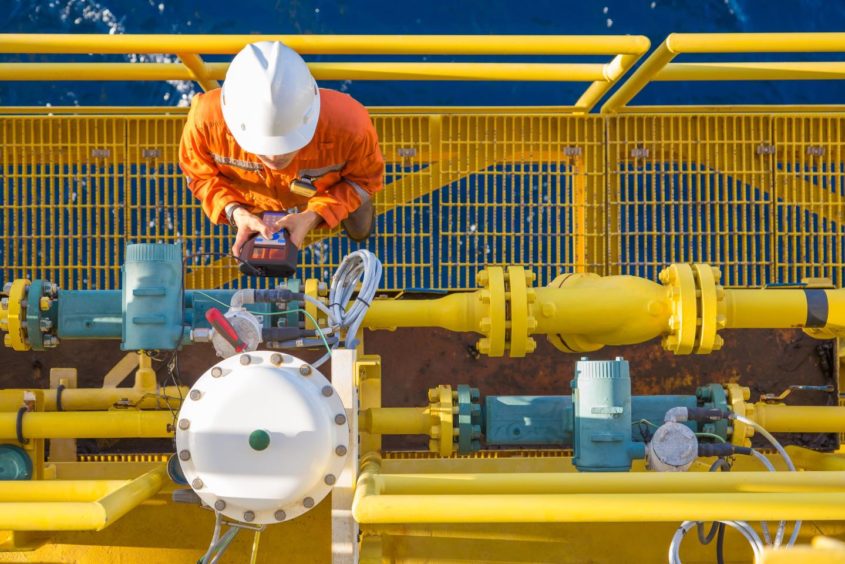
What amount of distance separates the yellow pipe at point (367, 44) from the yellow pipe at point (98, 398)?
119cm

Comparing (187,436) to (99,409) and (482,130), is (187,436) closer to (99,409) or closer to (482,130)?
(99,409)

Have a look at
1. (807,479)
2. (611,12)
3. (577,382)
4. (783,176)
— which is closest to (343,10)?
(611,12)

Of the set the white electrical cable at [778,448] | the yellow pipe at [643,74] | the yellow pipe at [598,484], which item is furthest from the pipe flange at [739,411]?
the yellow pipe at [643,74]

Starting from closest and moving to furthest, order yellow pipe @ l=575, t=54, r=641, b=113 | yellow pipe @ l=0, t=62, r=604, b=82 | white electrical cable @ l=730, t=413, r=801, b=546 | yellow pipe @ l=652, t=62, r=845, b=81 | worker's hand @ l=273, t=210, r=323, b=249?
white electrical cable @ l=730, t=413, r=801, b=546, worker's hand @ l=273, t=210, r=323, b=249, yellow pipe @ l=575, t=54, r=641, b=113, yellow pipe @ l=0, t=62, r=604, b=82, yellow pipe @ l=652, t=62, r=845, b=81

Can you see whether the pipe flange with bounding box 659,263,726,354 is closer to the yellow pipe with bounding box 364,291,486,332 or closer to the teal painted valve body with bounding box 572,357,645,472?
the teal painted valve body with bounding box 572,357,645,472

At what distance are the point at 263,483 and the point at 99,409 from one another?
4.26 feet

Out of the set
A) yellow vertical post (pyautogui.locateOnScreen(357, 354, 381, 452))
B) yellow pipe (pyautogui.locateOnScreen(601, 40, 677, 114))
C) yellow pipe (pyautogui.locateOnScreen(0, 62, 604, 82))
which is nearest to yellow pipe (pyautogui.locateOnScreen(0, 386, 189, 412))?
yellow vertical post (pyautogui.locateOnScreen(357, 354, 381, 452))

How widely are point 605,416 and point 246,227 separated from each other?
1.38m

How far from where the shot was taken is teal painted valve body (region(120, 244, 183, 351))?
7.97ft

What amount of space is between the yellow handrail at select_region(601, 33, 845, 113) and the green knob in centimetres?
202

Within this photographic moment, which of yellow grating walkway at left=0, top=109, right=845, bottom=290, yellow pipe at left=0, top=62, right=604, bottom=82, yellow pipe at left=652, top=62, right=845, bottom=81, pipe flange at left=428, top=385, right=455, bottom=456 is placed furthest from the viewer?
yellow grating walkway at left=0, top=109, right=845, bottom=290

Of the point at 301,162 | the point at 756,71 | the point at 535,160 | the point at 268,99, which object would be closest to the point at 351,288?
the point at 268,99

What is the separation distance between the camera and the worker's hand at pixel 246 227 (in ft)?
9.50

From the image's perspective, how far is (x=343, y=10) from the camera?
18.7 feet
